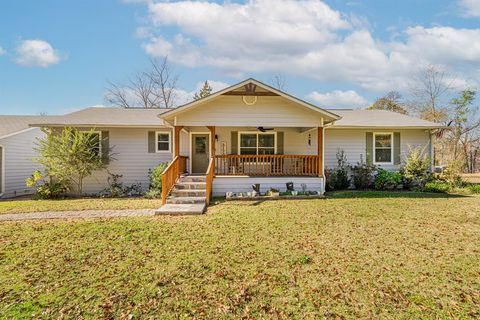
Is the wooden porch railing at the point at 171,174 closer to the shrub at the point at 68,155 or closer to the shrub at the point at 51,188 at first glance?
the shrub at the point at 68,155

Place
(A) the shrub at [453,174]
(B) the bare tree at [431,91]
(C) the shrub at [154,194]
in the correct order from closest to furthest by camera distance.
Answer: (C) the shrub at [154,194], (A) the shrub at [453,174], (B) the bare tree at [431,91]

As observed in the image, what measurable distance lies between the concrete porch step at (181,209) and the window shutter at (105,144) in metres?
5.39

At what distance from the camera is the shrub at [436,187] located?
11.8 meters

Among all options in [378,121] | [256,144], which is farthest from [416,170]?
[256,144]

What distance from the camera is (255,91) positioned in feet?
34.4

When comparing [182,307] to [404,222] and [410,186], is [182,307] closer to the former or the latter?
[404,222]

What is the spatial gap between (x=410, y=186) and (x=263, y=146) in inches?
283

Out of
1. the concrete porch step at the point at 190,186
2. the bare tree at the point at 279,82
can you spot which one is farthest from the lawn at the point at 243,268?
the bare tree at the point at 279,82

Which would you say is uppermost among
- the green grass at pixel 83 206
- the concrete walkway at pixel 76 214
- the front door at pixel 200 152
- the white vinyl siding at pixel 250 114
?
the white vinyl siding at pixel 250 114

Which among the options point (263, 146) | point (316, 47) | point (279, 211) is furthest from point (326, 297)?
point (316, 47)

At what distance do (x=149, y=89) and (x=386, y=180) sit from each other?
87.3ft

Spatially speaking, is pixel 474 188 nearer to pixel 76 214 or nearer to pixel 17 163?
pixel 76 214

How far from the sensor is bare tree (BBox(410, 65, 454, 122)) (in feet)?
93.2

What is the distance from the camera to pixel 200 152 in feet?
43.4
